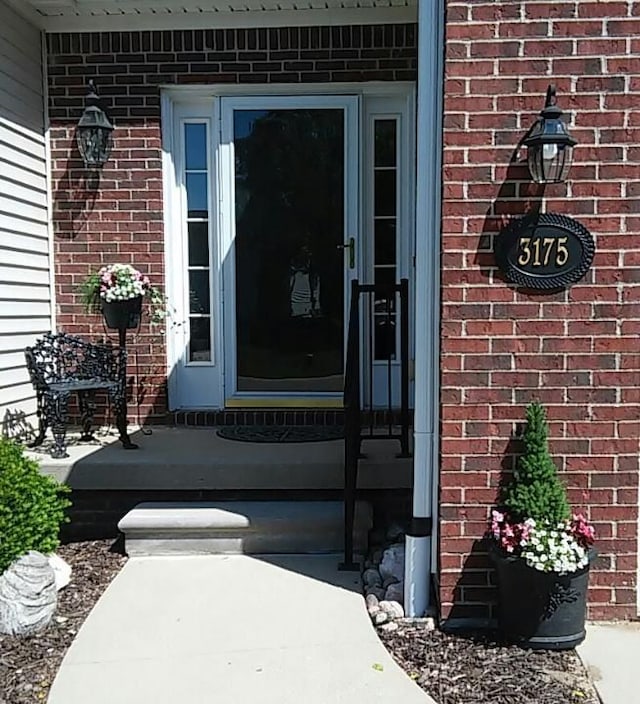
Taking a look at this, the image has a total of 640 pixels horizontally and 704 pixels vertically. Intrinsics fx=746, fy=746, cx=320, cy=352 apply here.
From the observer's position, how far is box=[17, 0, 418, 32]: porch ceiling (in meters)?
4.31

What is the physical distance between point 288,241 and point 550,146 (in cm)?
243

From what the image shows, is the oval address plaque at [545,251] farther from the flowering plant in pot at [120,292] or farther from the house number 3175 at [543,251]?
the flowering plant in pot at [120,292]

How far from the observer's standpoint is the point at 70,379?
4.27 metres

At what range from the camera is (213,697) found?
93.0 inches

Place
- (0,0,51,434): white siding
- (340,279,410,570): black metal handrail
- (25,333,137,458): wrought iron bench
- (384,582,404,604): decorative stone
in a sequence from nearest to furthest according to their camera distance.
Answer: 1. (384,582,404,604): decorative stone
2. (340,279,410,570): black metal handrail
3. (25,333,137,458): wrought iron bench
4. (0,0,51,434): white siding

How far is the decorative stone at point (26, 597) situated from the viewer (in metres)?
2.75

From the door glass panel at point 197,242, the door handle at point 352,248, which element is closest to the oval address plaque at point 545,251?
the door handle at point 352,248

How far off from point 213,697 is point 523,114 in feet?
7.31

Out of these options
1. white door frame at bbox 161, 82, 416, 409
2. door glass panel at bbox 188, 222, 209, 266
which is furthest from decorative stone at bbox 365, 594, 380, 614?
door glass panel at bbox 188, 222, 209, 266

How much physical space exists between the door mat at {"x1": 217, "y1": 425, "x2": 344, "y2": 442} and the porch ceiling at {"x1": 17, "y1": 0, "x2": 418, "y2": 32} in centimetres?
243

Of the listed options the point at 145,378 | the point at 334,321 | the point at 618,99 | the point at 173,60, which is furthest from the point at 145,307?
the point at 618,99

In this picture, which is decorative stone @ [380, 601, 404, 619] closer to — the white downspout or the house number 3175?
the white downspout

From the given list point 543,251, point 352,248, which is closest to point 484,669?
point 543,251

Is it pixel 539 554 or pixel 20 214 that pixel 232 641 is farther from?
pixel 20 214
